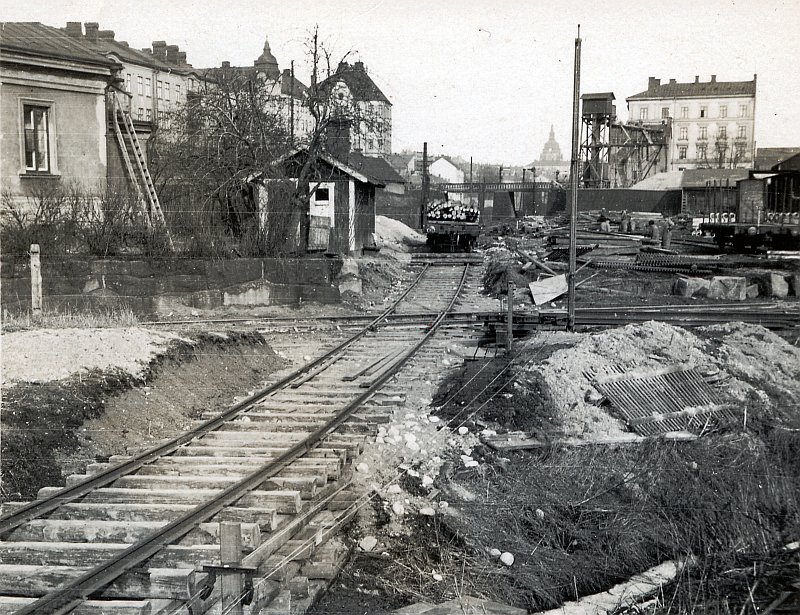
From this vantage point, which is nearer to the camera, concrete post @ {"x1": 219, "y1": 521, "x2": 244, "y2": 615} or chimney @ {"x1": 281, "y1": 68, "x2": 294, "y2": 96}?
concrete post @ {"x1": 219, "y1": 521, "x2": 244, "y2": 615}

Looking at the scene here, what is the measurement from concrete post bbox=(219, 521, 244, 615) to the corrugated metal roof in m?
41.2

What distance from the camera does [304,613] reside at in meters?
5.17

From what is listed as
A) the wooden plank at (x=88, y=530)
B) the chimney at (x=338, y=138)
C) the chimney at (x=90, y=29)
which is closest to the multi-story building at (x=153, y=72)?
the chimney at (x=90, y=29)

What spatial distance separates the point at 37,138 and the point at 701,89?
42.0 meters

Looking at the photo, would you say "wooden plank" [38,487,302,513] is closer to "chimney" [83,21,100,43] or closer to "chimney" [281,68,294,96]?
"chimney" [281,68,294,96]

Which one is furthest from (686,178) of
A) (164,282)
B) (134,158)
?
(164,282)

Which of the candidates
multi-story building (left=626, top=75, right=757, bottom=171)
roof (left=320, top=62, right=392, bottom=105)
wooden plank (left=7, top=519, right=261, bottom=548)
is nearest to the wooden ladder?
roof (left=320, top=62, right=392, bottom=105)

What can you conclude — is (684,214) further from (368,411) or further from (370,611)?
(370,611)

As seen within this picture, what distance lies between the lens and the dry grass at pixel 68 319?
37.3 ft

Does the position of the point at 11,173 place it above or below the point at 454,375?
above

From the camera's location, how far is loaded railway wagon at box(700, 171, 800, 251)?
25.9 metres

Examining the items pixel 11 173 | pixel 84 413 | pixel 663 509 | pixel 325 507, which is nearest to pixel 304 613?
pixel 325 507

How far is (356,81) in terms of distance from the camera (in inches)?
731

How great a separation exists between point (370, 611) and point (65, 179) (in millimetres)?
15497
